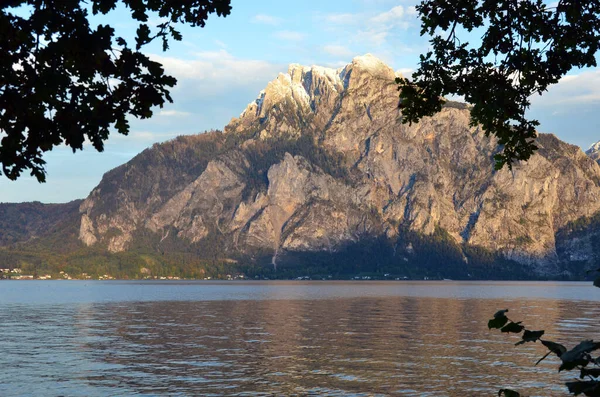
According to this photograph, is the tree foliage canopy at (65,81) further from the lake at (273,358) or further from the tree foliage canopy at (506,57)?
the lake at (273,358)

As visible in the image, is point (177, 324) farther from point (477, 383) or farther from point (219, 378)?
point (477, 383)

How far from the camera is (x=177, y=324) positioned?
10812 centimetres

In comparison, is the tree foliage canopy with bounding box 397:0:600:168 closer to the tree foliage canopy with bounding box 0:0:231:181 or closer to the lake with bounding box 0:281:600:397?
the tree foliage canopy with bounding box 0:0:231:181

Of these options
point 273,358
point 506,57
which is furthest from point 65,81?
point 273,358

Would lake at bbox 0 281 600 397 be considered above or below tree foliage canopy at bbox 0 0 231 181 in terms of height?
below

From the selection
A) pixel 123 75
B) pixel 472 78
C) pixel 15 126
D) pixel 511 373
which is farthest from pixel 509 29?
pixel 511 373

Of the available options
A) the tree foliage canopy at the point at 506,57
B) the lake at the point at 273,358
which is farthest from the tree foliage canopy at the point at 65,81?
the lake at the point at 273,358

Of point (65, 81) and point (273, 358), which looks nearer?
point (65, 81)

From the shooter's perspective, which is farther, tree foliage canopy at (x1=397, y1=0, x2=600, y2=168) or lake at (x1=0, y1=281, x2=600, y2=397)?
lake at (x1=0, y1=281, x2=600, y2=397)

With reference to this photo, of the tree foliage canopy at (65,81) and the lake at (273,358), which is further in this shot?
the lake at (273,358)

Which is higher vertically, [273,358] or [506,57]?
[506,57]

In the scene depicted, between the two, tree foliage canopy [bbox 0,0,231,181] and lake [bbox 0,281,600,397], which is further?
lake [bbox 0,281,600,397]

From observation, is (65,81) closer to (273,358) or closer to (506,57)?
(506,57)

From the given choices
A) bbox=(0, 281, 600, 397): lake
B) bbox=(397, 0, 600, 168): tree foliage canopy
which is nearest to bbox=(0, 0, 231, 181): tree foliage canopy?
bbox=(397, 0, 600, 168): tree foliage canopy
